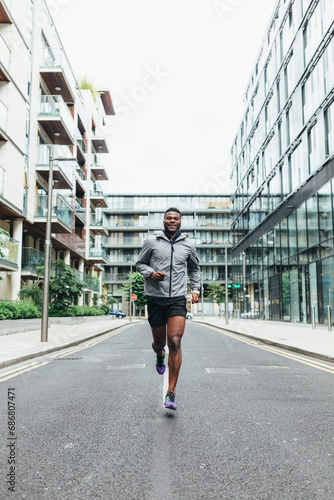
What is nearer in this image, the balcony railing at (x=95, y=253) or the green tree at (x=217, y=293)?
the balcony railing at (x=95, y=253)

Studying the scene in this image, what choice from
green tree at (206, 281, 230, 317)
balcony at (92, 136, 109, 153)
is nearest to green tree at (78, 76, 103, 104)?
balcony at (92, 136, 109, 153)

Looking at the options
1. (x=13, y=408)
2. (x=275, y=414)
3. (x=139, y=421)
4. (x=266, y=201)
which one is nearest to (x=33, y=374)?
(x=13, y=408)

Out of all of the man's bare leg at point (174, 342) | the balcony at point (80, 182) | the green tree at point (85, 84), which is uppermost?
the green tree at point (85, 84)

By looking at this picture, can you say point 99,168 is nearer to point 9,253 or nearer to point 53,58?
point 53,58

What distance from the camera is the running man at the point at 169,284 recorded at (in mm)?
5094

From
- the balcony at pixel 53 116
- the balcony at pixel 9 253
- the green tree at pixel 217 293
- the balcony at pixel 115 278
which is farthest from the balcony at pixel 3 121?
the balcony at pixel 115 278

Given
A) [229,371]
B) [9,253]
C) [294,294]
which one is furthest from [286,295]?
[229,371]

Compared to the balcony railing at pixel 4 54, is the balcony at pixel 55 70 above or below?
above

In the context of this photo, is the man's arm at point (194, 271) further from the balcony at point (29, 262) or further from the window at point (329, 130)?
the balcony at point (29, 262)

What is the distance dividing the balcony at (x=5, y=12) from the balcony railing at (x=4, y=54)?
1.51 metres

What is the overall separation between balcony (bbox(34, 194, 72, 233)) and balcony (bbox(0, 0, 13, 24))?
31.3 ft

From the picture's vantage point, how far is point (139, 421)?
15.3 ft

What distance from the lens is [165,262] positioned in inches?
206

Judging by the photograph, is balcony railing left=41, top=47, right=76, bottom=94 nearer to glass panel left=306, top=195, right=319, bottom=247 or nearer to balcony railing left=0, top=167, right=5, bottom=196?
balcony railing left=0, top=167, right=5, bottom=196
